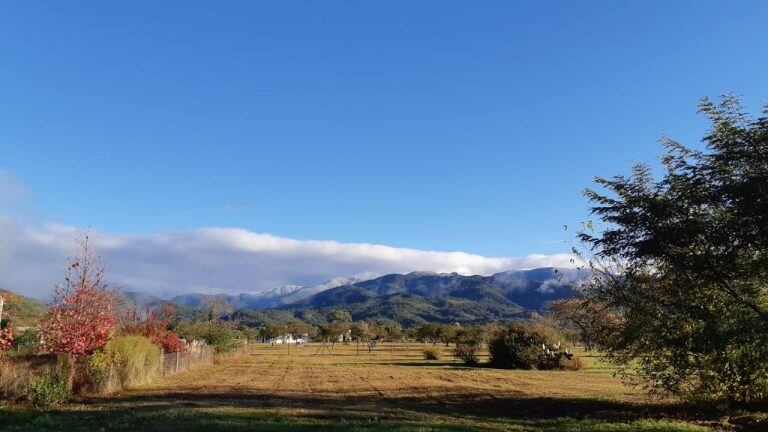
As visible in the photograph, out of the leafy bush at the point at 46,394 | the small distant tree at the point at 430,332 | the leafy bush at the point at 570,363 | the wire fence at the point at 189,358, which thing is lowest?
the small distant tree at the point at 430,332

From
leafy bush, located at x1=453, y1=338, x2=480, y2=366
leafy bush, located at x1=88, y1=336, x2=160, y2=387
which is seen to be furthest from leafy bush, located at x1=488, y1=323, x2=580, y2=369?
leafy bush, located at x1=88, y1=336, x2=160, y2=387

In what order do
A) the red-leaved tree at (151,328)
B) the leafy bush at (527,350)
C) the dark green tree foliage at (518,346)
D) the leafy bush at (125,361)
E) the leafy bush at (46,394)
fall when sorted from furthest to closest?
the dark green tree foliage at (518,346) < the leafy bush at (527,350) < the red-leaved tree at (151,328) < the leafy bush at (125,361) < the leafy bush at (46,394)

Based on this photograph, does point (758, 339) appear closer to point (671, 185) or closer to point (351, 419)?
point (671, 185)

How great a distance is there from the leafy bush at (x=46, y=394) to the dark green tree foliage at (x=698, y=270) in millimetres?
19288

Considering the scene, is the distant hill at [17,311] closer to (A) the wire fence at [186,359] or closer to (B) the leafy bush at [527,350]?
(A) the wire fence at [186,359]

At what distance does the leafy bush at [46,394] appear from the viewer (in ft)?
61.5

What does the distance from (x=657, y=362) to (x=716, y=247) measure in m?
4.45

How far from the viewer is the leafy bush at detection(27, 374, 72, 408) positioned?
61.5 feet

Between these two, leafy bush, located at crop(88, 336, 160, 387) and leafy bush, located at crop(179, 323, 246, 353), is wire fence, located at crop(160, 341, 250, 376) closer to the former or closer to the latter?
leafy bush, located at crop(179, 323, 246, 353)

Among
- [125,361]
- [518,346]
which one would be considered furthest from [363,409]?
[518,346]

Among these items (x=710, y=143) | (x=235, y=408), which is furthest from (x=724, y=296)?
(x=235, y=408)

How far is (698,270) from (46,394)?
2166 cm

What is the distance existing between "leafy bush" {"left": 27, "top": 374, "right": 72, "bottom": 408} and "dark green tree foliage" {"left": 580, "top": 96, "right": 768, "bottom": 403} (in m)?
19.3

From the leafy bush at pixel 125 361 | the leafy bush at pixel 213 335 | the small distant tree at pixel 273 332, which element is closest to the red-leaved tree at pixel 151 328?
the leafy bush at pixel 125 361
